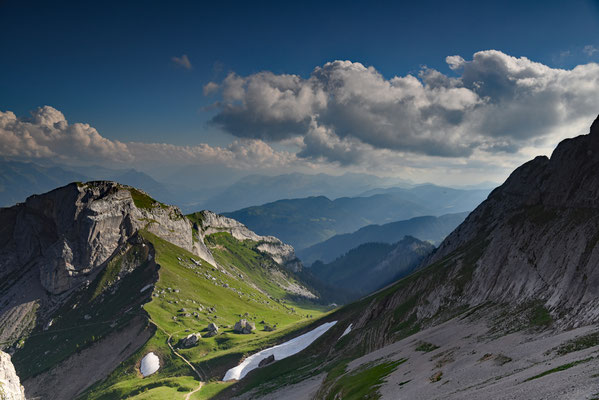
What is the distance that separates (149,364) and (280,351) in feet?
182

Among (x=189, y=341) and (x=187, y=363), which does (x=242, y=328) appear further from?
(x=187, y=363)

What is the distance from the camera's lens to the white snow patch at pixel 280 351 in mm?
134000

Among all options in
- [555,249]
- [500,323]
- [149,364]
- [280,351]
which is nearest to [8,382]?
[149,364]

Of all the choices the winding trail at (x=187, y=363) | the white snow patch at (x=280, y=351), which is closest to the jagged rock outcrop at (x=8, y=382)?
the winding trail at (x=187, y=363)

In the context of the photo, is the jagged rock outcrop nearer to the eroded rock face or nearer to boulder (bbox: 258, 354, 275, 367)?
boulder (bbox: 258, 354, 275, 367)

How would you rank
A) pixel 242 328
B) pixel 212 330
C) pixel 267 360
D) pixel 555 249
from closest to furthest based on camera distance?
pixel 555 249, pixel 267 360, pixel 212 330, pixel 242 328

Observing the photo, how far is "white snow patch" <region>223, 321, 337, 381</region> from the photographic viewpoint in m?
134

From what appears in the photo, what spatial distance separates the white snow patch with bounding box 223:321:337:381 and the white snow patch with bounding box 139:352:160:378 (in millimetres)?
34012

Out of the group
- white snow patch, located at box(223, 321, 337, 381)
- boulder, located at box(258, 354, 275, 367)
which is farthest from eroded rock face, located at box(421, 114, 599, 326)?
boulder, located at box(258, 354, 275, 367)

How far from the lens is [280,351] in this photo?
145625 millimetres

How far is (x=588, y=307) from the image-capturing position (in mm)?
53906

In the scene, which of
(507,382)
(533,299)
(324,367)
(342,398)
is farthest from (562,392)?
(324,367)

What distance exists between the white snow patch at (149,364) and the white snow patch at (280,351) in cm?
3401

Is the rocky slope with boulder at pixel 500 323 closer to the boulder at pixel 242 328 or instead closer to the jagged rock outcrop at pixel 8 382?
the jagged rock outcrop at pixel 8 382
